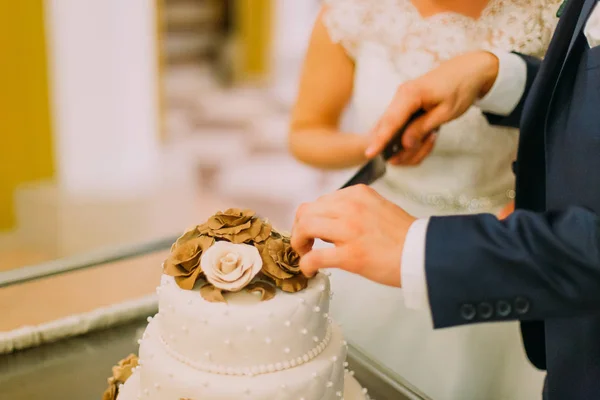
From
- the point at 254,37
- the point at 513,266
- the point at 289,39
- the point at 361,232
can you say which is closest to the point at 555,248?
the point at 513,266

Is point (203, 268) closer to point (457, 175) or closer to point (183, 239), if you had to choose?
point (183, 239)

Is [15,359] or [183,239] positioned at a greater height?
[183,239]

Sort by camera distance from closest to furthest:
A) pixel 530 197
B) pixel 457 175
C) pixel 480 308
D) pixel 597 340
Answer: pixel 480 308, pixel 597 340, pixel 530 197, pixel 457 175

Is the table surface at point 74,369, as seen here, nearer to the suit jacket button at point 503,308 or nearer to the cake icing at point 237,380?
the cake icing at point 237,380

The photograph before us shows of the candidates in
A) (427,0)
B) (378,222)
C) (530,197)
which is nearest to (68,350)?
(378,222)

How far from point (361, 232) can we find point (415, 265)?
64 millimetres

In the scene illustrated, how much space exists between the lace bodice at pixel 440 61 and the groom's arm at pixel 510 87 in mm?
159

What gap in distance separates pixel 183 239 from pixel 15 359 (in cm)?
42

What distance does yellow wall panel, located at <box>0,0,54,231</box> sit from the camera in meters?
2.55

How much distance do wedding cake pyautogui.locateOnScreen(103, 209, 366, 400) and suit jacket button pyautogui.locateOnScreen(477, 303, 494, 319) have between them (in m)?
0.20

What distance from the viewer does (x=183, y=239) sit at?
33.4 inches

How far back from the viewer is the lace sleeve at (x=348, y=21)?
137 centimetres

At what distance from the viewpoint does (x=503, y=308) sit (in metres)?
0.69

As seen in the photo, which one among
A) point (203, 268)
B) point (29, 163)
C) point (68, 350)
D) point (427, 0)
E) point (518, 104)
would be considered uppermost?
point (427, 0)
